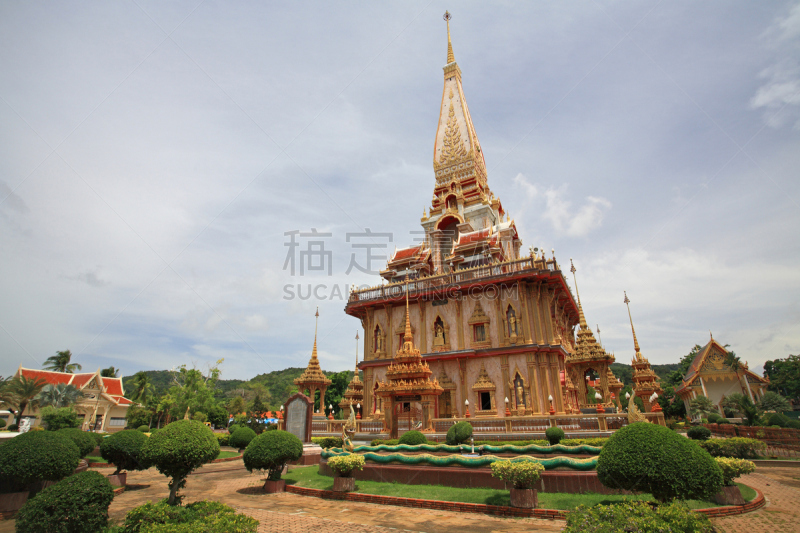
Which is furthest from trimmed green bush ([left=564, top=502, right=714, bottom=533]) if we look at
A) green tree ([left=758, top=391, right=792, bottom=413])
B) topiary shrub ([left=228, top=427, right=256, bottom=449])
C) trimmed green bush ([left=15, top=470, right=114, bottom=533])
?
green tree ([left=758, top=391, right=792, bottom=413])

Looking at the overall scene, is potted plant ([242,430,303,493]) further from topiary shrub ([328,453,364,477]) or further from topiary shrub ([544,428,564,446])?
topiary shrub ([544,428,564,446])

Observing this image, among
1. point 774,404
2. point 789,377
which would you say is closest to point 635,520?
point 774,404

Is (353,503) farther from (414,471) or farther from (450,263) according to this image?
(450,263)

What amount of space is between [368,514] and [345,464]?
7.08 ft

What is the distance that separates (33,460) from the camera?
9.32 m

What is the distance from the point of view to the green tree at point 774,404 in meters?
32.5

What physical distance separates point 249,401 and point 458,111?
47.3m

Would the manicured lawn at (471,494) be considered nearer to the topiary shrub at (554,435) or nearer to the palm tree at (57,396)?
the topiary shrub at (554,435)

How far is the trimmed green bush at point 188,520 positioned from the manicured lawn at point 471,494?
5.74m

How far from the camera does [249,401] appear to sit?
Answer: 5750 centimetres

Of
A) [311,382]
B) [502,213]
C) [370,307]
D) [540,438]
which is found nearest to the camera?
[540,438]

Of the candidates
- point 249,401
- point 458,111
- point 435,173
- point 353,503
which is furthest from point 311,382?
point 249,401

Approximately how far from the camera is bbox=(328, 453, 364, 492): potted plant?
38.1 ft

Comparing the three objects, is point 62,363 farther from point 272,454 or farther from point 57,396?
point 272,454
